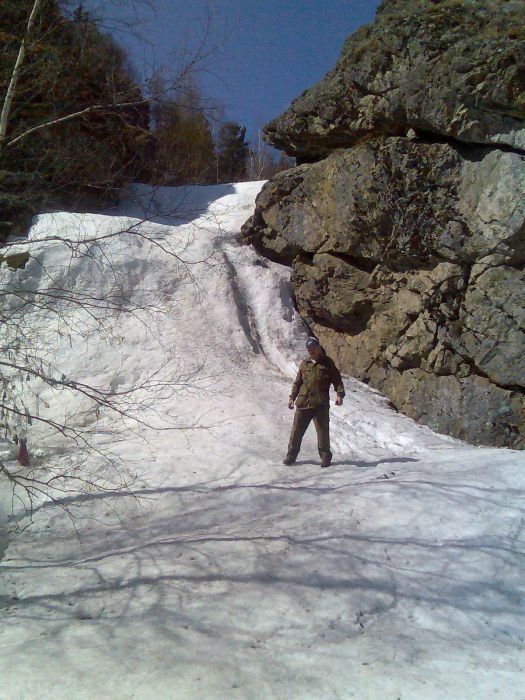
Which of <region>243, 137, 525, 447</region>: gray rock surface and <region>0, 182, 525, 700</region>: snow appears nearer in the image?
<region>0, 182, 525, 700</region>: snow

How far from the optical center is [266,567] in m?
4.38

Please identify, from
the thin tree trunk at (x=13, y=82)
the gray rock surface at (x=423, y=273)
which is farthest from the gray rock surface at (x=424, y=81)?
the thin tree trunk at (x=13, y=82)

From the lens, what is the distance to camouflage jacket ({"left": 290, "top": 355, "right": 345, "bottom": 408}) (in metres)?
6.94

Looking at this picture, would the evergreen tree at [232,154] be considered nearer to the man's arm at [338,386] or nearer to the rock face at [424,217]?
the rock face at [424,217]

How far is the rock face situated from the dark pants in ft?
10.4

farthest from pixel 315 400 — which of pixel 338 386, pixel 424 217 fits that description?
pixel 424 217

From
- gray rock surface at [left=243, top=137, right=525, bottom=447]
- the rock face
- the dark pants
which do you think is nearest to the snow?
the dark pants

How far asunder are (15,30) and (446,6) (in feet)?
29.9

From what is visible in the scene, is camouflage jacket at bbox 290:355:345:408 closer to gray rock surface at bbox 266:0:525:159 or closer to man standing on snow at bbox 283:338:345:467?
man standing on snow at bbox 283:338:345:467

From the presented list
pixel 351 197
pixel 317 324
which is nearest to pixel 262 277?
pixel 317 324

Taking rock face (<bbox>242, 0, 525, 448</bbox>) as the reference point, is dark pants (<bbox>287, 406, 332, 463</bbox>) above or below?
below

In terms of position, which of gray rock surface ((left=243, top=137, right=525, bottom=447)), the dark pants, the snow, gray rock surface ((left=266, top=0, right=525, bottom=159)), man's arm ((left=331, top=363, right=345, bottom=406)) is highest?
gray rock surface ((left=266, top=0, right=525, bottom=159))

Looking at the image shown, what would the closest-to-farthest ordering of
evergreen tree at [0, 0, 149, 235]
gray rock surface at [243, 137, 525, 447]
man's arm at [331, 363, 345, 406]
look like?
evergreen tree at [0, 0, 149, 235] → man's arm at [331, 363, 345, 406] → gray rock surface at [243, 137, 525, 447]

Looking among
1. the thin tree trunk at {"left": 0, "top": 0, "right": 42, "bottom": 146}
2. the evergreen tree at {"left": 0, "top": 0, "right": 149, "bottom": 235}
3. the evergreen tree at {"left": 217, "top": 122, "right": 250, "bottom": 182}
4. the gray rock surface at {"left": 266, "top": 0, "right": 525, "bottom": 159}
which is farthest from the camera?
the evergreen tree at {"left": 217, "top": 122, "right": 250, "bottom": 182}
